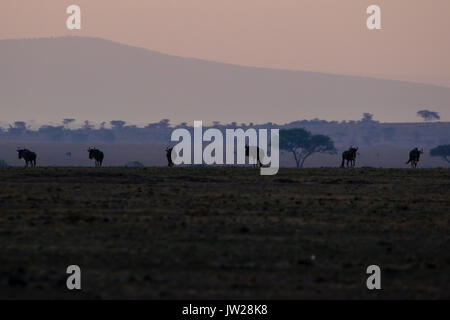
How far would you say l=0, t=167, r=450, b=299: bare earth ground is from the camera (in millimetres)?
20688

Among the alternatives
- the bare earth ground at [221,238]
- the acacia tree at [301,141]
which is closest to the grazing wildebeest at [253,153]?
the bare earth ground at [221,238]

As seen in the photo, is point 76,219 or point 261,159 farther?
point 261,159

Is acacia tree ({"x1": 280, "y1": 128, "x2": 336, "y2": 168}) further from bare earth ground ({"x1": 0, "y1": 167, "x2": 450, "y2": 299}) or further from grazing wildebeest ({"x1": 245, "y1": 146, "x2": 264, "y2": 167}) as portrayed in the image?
bare earth ground ({"x1": 0, "y1": 167, "x2": 450, "y2": 299})

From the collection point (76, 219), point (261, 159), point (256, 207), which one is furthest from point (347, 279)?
point (261, 159)

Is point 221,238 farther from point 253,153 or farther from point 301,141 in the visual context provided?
point 301,141

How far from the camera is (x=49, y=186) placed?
149ft

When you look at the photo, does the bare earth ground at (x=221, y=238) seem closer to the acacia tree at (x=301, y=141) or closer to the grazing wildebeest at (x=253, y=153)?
the grazing wildebeest at (x=253, y=153)

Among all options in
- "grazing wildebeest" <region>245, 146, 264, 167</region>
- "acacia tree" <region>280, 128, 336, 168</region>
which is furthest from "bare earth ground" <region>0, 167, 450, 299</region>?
"acacia tree" <region>280, 128, 336, 168</region>

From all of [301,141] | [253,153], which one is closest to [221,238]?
[253,153]

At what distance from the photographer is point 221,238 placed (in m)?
27.5
